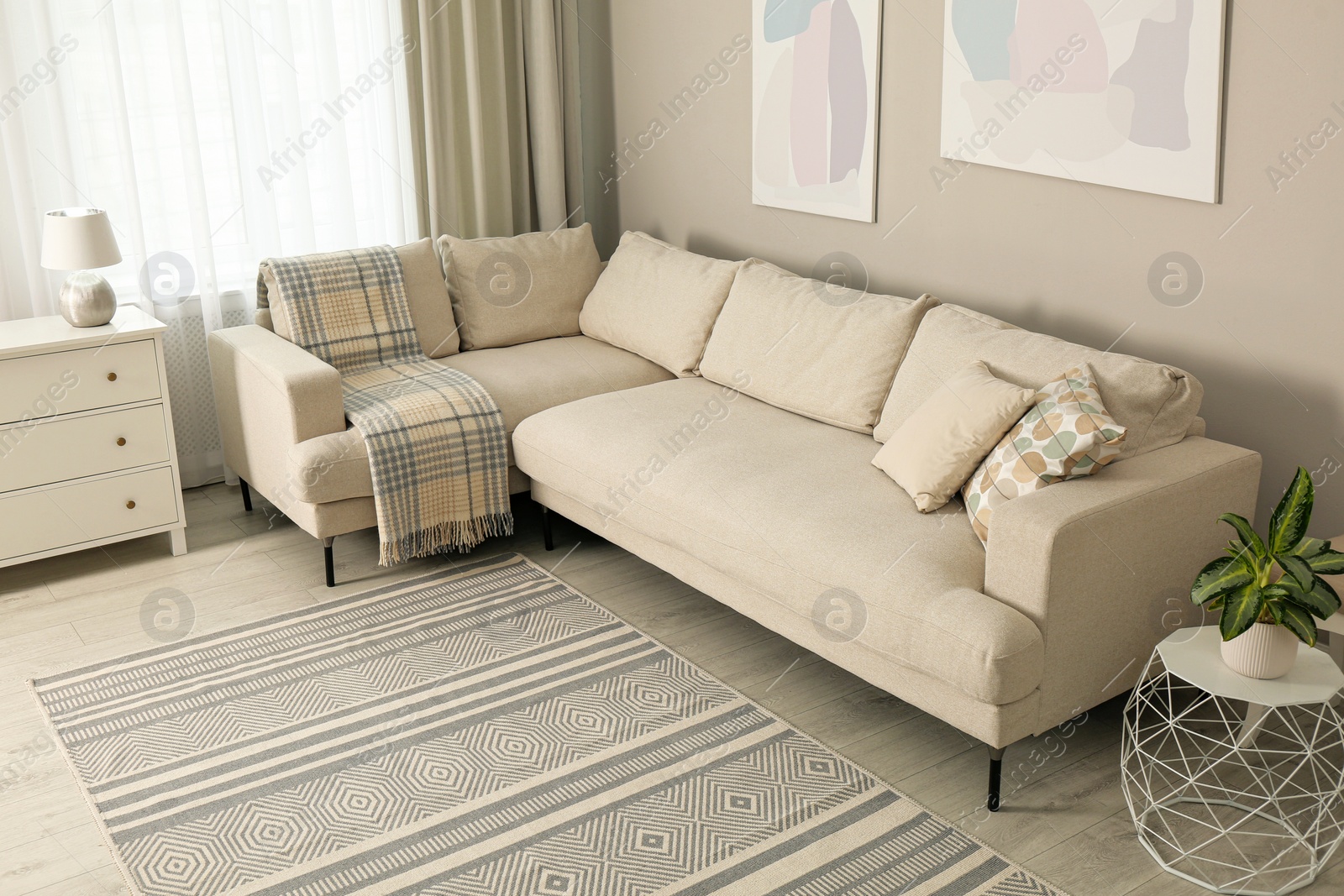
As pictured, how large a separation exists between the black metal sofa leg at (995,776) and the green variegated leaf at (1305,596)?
609 millimetres

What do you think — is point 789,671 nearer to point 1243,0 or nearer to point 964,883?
point 964,883

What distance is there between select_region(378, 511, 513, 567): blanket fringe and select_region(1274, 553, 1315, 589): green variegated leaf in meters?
2.24

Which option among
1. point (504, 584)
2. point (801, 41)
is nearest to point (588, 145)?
point (801, 41)

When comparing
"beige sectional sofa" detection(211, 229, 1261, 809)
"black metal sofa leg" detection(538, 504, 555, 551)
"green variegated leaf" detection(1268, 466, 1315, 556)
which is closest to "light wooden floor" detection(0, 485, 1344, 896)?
"black metal sofa leg" detection(538, 504, 555, 551)

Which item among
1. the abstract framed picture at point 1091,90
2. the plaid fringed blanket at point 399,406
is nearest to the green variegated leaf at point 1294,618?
the abstract framed picture at point 1091,90

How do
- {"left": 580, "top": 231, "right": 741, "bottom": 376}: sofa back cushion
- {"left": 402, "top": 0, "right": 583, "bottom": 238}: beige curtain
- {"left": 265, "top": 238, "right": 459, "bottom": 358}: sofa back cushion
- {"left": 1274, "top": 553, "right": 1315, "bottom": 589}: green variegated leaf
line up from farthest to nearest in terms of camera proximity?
{"left": 402, "top": 0, "right": 583, "bottom": 238}: beige curtain, {"left": 265, "top": 238, "right": 459, "bottom": 358}: sofa back cushion, {"left": 580, "top": 231, "right": 741, "bottom": 376}: sofa back cushion, {"left": 1274, "top": 553, "right": 1315, "bottom": 589}: green variegated leaf

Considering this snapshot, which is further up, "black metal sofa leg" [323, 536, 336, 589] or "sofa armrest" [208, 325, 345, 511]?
"sofa armrest" [208, 325, 345, 511]

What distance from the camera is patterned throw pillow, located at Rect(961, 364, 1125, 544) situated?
244 cm

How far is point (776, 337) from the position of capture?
138 inches

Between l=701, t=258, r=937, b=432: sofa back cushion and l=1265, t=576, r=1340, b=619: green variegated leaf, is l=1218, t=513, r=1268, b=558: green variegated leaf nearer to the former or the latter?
l=1265, t=576, r=1340, b=619: green variegated leaf

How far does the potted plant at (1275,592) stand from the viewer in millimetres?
2064

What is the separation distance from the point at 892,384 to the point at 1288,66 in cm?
117

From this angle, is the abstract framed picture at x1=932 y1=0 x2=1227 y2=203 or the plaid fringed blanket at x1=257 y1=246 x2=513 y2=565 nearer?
the abstract framed picture at x1=932 y1=0 x2=1227 y2=203

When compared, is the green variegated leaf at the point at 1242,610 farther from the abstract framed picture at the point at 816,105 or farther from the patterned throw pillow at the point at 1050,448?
the abstract framed picture at the point at 816,105
